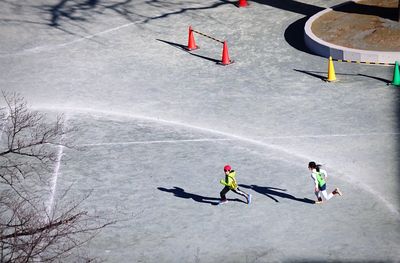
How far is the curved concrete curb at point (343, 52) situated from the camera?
25.8 m

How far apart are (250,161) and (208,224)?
317 centimetres

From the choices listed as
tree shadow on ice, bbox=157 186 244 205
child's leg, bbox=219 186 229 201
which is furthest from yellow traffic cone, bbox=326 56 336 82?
child's leg, bbox=219 186 229 201

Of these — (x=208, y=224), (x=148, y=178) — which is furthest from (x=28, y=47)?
(x=208, y=224)

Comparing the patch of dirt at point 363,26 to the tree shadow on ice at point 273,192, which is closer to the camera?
the tree shadow on ice at point 273,192

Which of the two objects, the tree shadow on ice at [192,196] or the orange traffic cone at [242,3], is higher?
the orange traffic cone at [242,3]

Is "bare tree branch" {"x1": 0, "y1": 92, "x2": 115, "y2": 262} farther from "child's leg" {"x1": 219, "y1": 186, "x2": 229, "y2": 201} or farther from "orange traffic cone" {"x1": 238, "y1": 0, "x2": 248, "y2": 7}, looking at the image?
"orange traffic cone" {"x1": 238, "y1": 0, "x2": 248, "y2": 7}

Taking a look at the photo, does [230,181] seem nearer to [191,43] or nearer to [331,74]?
[331,74]

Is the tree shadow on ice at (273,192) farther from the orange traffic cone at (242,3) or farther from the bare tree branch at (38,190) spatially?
the orange traffic cone at (242,3)

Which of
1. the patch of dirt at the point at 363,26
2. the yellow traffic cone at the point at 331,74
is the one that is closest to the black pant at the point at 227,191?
the yellow traffic cone at the point at 331,74

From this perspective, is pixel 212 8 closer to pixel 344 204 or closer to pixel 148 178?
pixel 148 178

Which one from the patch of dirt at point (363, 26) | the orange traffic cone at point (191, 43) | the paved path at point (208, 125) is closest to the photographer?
the paved path at point (208, 125)

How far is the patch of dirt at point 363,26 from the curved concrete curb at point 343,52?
0.37 m

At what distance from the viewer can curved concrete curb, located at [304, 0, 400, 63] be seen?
84.5 feet

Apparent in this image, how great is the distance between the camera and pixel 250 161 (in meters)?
21.4
